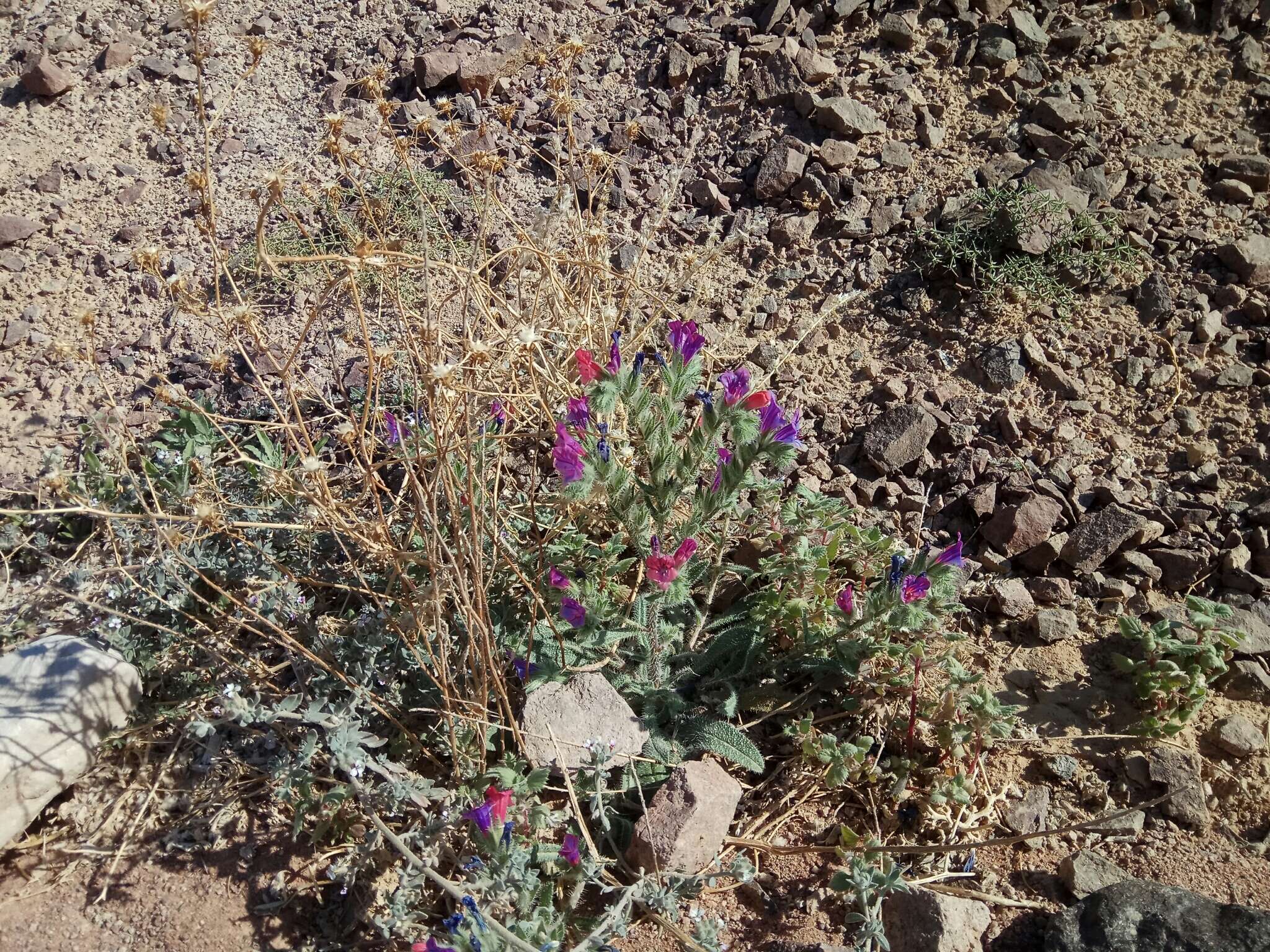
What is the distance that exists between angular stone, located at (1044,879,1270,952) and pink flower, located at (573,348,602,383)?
1595 millimetres

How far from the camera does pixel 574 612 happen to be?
2.29 meters

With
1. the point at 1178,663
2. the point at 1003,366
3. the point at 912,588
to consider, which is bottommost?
the point at 1178,663

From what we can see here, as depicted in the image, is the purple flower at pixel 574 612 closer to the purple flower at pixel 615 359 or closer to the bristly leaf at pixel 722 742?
the bristly leaf at pixel 722 742

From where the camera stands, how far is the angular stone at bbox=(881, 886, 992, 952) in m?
2.04

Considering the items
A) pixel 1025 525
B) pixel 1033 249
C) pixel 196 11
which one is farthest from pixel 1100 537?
pixel 196 11

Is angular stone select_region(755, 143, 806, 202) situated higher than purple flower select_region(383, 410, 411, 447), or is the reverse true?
angular stone select_region(755, 143, 806, 202)

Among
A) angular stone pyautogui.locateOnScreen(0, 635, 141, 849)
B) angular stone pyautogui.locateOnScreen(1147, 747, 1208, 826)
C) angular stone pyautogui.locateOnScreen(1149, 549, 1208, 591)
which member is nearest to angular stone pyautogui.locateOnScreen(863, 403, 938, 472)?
angular stone pyautogui.locateOnScreen(1149, 549, 1208, 591)

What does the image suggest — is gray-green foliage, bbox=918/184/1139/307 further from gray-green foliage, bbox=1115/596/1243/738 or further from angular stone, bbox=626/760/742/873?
angular stone, bbox=626/760/742/873

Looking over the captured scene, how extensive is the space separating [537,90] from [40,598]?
114 inches

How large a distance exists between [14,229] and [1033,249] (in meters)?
4.06

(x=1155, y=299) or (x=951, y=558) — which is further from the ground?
(x=1155, y=299)

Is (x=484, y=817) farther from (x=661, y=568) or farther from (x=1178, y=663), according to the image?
(x=1178, y=663)

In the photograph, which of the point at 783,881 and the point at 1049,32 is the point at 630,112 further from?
the point at 783,881

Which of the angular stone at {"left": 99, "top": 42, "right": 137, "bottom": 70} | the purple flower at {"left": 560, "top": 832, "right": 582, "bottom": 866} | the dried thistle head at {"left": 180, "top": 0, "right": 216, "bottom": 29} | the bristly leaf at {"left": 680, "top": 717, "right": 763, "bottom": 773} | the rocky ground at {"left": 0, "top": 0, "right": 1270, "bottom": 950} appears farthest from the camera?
the angular stone at {"left": 99, "top": 42, "right": 137, "bottom": 70}
